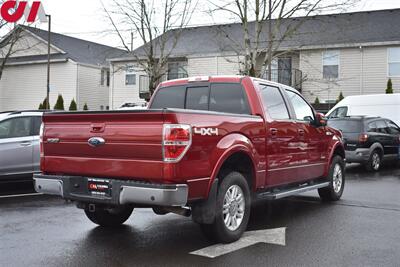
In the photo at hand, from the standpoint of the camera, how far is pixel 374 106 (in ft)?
58.4

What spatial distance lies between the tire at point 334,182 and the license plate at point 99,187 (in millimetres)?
4542

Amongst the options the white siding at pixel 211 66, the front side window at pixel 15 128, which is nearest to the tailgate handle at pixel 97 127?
the front side window at pixel 15 128

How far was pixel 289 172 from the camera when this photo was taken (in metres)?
6.92

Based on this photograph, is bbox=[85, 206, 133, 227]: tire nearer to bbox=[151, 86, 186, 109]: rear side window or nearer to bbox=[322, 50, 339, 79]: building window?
bbox=[151, 86, 186, 109]: rear side window

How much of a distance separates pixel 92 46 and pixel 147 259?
35.4 m

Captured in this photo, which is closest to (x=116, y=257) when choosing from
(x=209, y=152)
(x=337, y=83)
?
Answer: (x=209, y=152)

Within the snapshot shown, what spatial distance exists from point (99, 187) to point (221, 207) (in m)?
1.37

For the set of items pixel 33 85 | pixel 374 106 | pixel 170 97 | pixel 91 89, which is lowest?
pixel 170 97

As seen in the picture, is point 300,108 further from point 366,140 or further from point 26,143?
point 366,140

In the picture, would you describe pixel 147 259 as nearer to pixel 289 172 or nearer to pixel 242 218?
pixel 242 218

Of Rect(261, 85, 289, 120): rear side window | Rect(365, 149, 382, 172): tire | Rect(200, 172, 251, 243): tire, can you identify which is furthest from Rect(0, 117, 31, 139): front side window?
Rect(365, 149, 382, 172): tire

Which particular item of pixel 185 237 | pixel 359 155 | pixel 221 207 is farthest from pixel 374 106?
pixel 221 207

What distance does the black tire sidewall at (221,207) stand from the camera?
5418mm

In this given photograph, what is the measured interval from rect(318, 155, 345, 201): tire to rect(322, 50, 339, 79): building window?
1795cm
